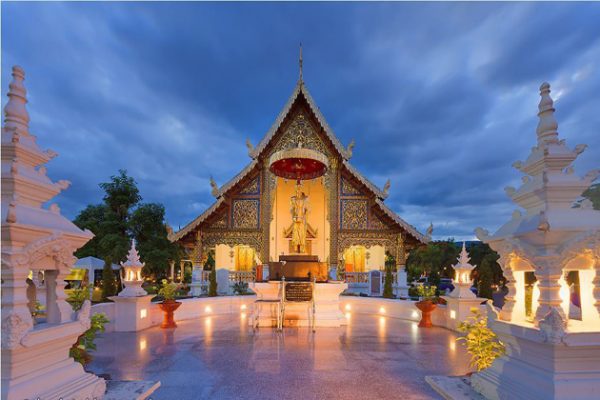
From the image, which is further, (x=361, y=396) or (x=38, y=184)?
(x=361, y=396)

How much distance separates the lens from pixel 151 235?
20.2 meters

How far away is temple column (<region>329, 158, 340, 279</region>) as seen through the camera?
561 inches

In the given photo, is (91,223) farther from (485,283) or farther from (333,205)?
(485,283)

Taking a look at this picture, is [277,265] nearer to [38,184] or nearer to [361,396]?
[361,396]

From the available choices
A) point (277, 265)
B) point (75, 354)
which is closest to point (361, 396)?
point (75, 354)

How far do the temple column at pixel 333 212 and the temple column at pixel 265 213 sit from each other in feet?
→ 8.12

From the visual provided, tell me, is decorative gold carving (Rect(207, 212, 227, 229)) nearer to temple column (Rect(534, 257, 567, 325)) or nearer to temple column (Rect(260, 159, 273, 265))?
temple column (Rect(260, 159, 273, 265))

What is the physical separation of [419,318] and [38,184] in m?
9.54

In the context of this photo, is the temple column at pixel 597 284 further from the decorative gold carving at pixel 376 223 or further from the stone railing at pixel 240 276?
the stone railing at pixel 240 276

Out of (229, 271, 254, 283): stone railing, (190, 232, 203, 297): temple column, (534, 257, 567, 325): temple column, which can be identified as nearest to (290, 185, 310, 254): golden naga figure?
(190, 232, 203, 297): temple column

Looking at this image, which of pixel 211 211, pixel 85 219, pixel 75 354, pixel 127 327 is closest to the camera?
pixel 75 354

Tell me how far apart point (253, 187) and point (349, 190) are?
399 centimetres

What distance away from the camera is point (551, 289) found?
279 cm

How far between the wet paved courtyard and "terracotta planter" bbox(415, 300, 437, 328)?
0.49 meters
